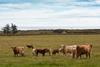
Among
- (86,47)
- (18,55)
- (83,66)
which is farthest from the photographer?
(18,55)

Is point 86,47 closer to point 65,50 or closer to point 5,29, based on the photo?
point 65,50

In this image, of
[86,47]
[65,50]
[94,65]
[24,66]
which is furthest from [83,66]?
[65,50]

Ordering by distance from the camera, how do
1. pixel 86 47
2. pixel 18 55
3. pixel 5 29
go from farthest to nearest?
pixel 5 29
pixel 18 55
pixel 86 47

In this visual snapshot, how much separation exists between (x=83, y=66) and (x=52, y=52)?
12.8 m

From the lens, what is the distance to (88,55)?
1337 inches

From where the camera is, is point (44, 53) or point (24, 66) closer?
point (24, 66)

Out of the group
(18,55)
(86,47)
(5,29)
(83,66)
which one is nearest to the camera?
(83,66)

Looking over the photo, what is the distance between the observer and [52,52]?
3803cm

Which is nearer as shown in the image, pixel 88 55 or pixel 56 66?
pixel 56 66

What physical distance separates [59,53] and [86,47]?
5324 millimetres

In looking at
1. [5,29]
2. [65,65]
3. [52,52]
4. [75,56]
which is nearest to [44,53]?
[52,52]

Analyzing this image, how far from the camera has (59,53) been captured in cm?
3850

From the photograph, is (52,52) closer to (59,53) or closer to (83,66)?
(59,53)

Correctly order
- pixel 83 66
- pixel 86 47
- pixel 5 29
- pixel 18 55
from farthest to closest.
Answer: pixel 5 29, pixel 18 55, pixel 86 47, pixel 83 66
